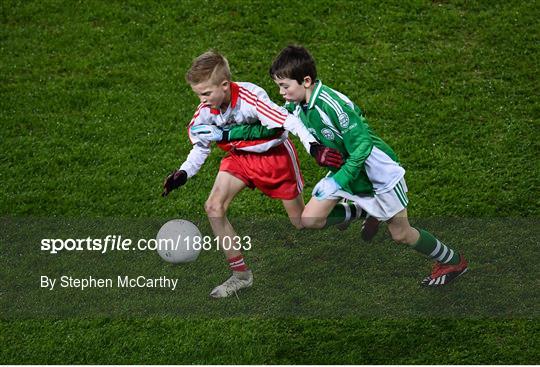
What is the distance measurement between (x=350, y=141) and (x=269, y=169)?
2.51ft

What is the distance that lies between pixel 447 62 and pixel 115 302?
15.4 feet

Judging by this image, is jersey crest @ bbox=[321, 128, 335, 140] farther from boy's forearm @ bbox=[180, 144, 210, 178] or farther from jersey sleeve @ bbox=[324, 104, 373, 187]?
boy's forearm @ bbox=[180, 144, 210, 178]

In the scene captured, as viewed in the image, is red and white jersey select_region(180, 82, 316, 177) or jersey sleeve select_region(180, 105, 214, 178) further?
jersey sleeve select_region(180, 105, 214, 178)

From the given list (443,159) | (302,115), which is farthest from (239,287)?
(443,159)

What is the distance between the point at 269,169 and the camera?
7.55 meters

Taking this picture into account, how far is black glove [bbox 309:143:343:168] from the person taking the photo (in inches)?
275

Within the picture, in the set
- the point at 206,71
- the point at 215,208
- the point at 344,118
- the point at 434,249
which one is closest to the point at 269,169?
the point at 215,208

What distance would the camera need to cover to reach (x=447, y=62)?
1049 cm

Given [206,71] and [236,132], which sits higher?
[206,71]

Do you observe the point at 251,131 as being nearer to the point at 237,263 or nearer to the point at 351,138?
the point at 351,138

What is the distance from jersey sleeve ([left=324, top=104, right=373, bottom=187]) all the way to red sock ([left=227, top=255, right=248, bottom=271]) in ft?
3.65

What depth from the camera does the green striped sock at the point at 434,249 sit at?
7.59 meters

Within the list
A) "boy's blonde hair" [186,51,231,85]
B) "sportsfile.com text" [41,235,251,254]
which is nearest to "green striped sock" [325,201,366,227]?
"sportsfile.com text" [41,235,251,254]

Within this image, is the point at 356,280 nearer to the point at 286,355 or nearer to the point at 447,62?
the point at 286,355
